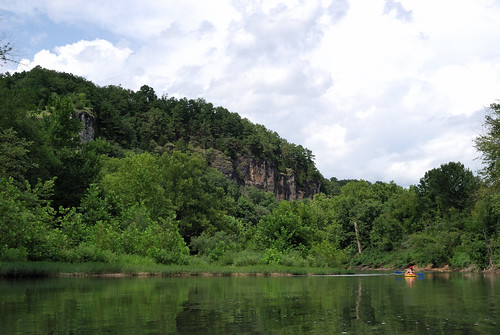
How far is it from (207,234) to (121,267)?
38.7 meters

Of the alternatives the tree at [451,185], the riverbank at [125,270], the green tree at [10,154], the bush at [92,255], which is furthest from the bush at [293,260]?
the tree at [451,185]

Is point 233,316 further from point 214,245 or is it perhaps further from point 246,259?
point 214,245

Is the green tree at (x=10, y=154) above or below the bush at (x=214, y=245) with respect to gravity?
above

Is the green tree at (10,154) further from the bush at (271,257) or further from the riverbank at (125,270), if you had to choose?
the bush at (271,257)

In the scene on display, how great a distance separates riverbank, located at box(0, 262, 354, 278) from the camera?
2961cm

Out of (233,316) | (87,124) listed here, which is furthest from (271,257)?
(87,124)

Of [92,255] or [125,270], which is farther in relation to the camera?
[92,255]

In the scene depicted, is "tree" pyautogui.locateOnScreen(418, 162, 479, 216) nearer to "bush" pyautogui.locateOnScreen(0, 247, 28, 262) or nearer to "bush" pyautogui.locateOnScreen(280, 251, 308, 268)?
"bush" pyautogui.locateOnScreen(280, 251, 308, 268)

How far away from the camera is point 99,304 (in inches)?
577

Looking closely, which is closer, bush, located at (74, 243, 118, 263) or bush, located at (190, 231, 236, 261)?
bush, located at (74, 243, 118, 263)

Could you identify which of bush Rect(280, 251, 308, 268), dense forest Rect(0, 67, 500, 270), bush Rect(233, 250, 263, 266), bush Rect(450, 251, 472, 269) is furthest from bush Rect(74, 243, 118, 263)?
bush Rect(450, 251, 472, 269)

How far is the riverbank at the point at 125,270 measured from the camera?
97.1 feet

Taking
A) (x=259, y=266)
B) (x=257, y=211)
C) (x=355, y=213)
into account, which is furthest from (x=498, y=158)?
(x=257, y=211)

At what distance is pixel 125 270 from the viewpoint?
1399 inches
